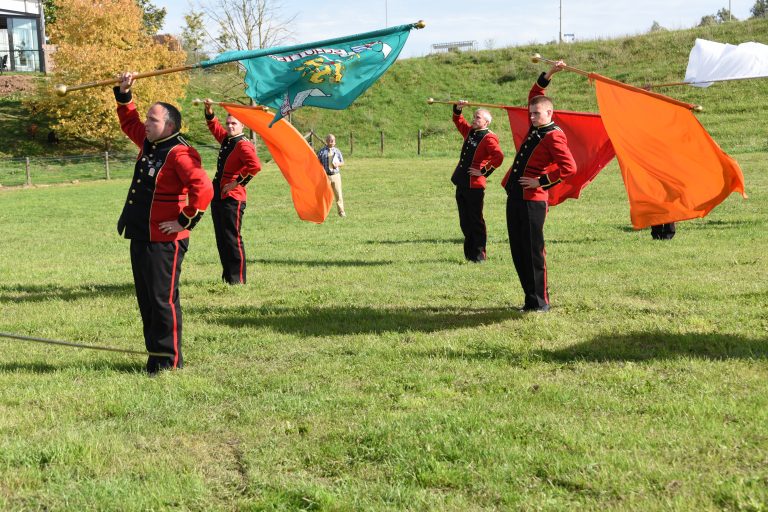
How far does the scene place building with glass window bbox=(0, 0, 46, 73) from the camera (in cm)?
5481

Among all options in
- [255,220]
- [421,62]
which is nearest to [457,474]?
[255,220]

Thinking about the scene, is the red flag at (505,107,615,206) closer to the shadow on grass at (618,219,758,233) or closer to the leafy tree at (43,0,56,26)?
the shadow on grass at (618,219,758,233)

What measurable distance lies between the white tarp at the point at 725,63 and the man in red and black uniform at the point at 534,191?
635 cm

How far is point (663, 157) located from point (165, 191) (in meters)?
5.12

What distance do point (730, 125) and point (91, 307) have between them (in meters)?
38.9

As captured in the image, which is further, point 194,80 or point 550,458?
point 194,80

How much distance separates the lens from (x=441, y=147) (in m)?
44.5

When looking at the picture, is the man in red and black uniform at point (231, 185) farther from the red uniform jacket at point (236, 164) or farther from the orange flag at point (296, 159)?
the orange flag at point (296, 159)

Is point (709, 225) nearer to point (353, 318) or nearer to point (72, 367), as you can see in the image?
point (353, 318)

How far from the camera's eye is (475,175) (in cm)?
1271

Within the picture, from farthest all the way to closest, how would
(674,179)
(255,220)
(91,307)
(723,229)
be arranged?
(255,220), (723,229), (91,307), (674,179)

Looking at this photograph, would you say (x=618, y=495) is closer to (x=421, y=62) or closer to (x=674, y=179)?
(x=674, y=179)

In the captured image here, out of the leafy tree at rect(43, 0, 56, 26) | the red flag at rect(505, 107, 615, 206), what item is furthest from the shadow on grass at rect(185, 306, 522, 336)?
the leafy tree at rect(43, 0, 56, 26)

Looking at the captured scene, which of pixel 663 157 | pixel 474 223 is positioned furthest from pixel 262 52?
pixel 474 223
